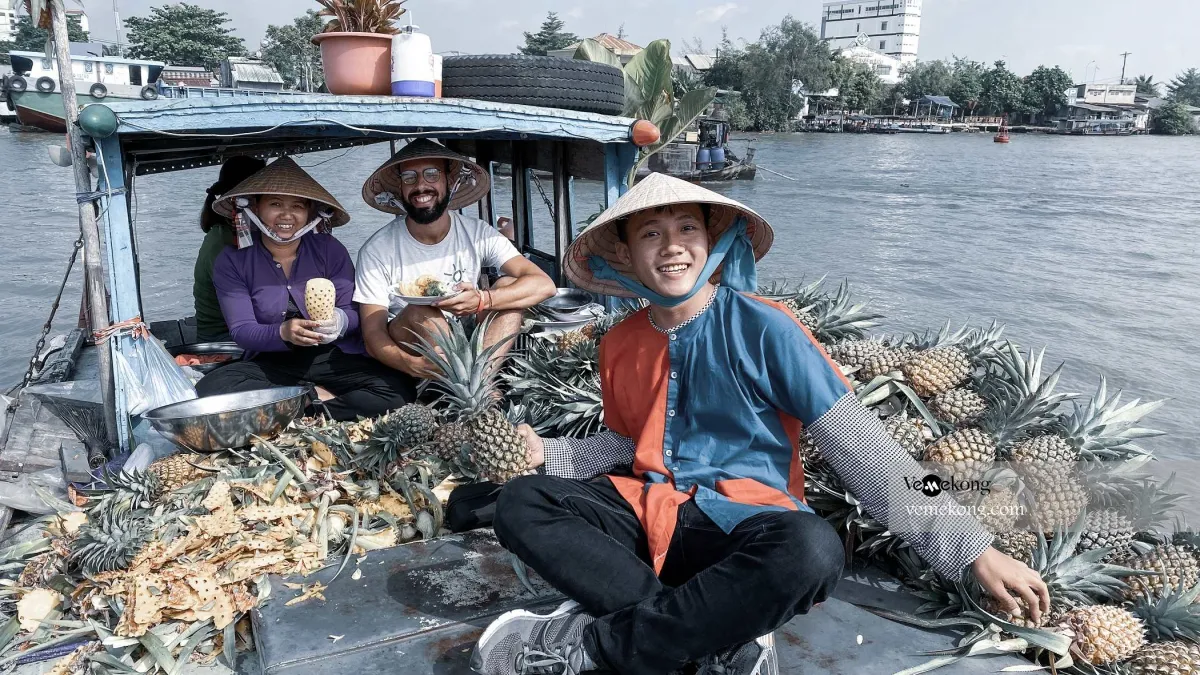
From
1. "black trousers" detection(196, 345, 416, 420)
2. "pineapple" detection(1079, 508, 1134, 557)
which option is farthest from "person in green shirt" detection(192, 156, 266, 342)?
"pineapple" detection(1079, 508, 1134, 557)

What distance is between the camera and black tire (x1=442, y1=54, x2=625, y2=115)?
4.81 meters

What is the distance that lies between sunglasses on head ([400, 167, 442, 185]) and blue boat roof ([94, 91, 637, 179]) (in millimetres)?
185

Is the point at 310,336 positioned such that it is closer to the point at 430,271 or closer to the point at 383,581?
the point at 430,271

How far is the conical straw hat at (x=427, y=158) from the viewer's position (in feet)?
14.3

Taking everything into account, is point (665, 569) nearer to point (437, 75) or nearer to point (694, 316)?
point (694, 316)

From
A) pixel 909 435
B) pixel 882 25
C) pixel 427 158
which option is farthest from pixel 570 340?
pixel 882 25

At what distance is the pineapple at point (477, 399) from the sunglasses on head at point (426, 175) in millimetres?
1032

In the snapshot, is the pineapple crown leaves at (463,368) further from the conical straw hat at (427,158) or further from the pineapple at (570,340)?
the conical straw hat at (427,158)

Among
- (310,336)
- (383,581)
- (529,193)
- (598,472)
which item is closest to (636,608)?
(598,472)

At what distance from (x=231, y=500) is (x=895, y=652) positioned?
2625 mm

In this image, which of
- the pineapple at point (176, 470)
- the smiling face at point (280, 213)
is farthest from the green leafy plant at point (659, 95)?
the pineapple at point (176, 470)

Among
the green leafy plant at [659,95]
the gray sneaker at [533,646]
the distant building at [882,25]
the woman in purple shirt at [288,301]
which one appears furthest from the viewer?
the distant building at [882,25]

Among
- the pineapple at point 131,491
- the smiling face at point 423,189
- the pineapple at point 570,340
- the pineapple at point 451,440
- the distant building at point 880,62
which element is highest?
the distant building at point 880,62

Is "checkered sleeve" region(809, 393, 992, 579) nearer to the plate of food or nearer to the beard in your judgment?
the plate of food
